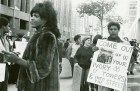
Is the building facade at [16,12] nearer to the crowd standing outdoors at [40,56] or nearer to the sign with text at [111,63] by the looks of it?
the sign with text at [111,63]

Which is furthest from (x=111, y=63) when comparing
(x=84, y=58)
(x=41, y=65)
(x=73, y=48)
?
(x=73, y=48)

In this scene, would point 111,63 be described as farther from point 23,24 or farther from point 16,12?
point 23,24

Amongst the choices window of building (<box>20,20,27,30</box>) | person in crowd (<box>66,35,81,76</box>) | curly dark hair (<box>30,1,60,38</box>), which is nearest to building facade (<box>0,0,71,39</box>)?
window of building (<box>20,20,27,30</box>)

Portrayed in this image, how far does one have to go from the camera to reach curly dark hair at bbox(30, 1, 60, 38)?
424 cm

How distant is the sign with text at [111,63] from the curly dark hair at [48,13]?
3.15m

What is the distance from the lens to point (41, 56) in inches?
158

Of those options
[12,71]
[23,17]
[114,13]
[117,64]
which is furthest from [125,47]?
[114,13]

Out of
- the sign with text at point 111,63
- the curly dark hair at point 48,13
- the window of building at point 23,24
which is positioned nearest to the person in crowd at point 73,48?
the sign with text at point 111,63

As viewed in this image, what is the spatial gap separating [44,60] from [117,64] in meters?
3.44

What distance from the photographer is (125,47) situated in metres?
7.22

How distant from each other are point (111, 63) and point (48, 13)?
333 centimetres

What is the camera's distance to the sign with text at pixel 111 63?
723 cm

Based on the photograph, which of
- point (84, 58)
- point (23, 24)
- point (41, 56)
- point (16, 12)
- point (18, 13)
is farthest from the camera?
point (23, 24)

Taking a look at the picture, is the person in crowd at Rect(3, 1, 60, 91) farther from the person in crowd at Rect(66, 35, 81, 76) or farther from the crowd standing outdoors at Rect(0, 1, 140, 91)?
the person in crowd at Rect(66, 35, 81, 76)
